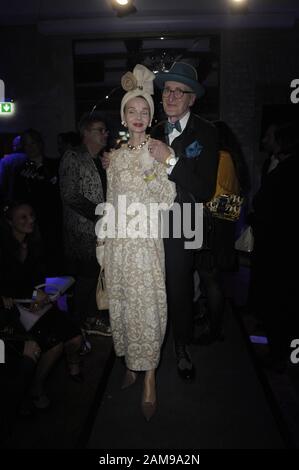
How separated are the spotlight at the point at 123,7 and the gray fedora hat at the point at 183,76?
3677mm

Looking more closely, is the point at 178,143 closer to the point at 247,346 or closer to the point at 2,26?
the point at 247,346

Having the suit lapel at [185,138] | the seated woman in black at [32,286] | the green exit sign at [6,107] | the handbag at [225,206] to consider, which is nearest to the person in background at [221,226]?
the handbag at [225,206]

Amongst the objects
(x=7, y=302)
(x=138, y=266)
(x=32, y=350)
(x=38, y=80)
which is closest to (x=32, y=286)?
(x=7, y=302)

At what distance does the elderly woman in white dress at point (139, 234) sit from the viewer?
6.87 ft

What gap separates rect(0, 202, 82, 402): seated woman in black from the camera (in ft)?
7.51

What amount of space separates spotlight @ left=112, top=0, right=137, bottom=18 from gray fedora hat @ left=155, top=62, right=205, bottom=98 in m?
A: 3.68

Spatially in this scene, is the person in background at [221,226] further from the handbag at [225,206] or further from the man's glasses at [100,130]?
the man's glasses at [100,130]

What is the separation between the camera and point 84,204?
2.87 metres

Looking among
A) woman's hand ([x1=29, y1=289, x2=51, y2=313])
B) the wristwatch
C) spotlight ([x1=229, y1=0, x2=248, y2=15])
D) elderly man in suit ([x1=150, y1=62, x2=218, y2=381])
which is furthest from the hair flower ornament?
spotlight ([x1=229, y1=0, x2=248, y2=15])

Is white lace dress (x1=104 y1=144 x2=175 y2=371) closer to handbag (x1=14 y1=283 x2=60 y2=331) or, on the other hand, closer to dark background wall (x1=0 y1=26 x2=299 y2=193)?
handbag (x1=14 y1=283 x2=60 y2=331)

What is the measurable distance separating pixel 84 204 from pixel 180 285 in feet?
3.04

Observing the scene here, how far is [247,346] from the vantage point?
289 centimetres

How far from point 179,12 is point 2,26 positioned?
2.78 metres

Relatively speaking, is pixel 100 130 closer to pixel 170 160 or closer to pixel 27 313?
pixel 170 160
